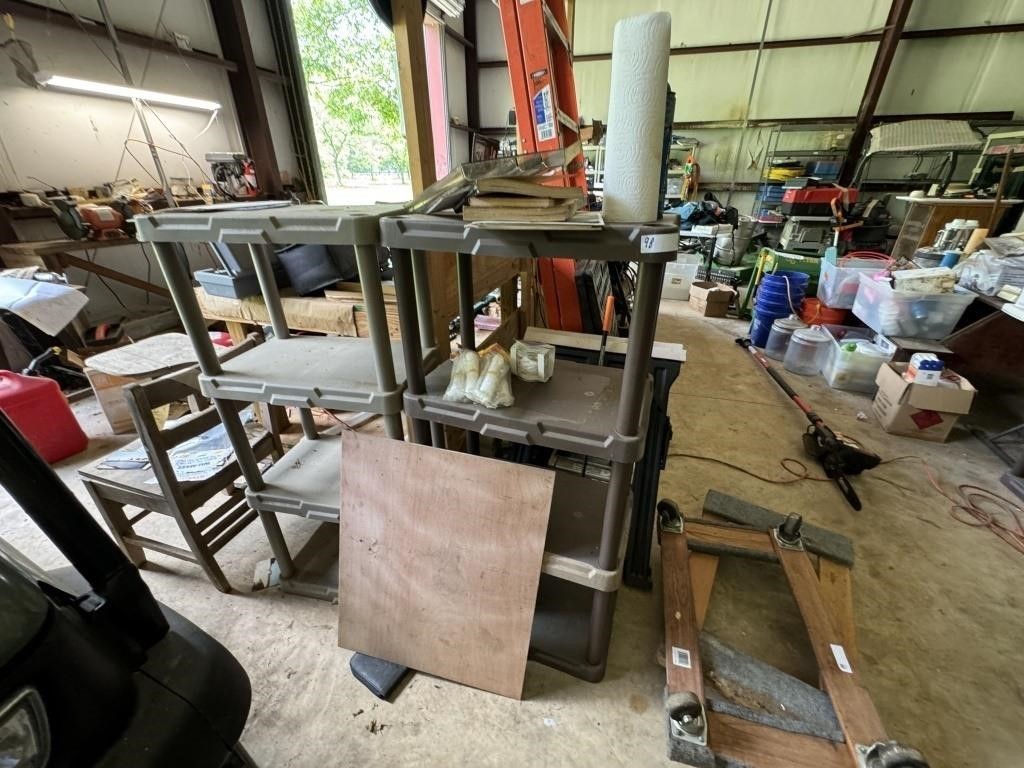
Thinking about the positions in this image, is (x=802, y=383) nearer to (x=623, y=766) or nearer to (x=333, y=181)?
(x=623, y=766)

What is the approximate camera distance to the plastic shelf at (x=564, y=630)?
128cm

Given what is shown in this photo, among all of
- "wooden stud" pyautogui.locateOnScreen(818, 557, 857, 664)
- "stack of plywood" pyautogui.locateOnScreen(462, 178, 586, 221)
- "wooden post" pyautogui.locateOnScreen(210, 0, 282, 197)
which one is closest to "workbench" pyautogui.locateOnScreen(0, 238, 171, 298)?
"wooden post" pyautogui.locateOnScreen(210, 0, 282, 197)

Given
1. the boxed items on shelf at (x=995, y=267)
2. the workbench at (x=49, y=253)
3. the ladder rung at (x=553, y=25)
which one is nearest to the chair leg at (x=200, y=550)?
the ladder rung at (x=553, y=25)

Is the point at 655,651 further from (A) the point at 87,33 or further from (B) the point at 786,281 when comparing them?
(A) the point at 87,33

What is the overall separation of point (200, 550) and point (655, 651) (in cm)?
158

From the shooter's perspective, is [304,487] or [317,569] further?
[317,569]

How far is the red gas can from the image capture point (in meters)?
2.03

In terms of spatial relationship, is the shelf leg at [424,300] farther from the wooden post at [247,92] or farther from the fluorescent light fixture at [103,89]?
the wooden post at [247,92]

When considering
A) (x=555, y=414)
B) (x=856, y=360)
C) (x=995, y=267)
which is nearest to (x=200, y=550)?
(x=555, y=414)

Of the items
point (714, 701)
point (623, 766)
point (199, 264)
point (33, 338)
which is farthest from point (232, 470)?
point (199, 264)

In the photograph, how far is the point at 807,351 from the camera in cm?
315

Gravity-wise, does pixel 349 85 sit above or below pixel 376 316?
above

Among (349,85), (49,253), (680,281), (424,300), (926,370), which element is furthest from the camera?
(349,85)

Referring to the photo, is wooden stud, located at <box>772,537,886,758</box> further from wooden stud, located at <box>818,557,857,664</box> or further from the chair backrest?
the chair backrest
